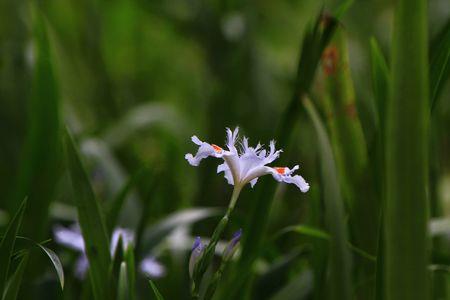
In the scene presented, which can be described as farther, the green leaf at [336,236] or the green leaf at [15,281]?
the green leaf at [336,236]

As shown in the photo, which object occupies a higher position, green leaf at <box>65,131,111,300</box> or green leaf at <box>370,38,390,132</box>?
green leaf at <box>370,38,390,132</box>

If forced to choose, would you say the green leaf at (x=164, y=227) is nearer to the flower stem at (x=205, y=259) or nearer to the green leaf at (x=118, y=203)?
the green leaf at (x=118, y=203)

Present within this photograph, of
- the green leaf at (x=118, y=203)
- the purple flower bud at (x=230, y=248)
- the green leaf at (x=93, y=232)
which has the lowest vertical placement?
the purple flower bud at (x=230, y=248)

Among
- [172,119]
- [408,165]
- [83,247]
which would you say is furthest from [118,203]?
[172,119]

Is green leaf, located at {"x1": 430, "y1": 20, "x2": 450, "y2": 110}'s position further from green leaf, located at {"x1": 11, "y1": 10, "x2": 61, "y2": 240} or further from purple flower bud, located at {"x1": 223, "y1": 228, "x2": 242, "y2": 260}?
green leaf, located at {"x1": 11, "y1": 10, "x2": 61, "y2": 240}

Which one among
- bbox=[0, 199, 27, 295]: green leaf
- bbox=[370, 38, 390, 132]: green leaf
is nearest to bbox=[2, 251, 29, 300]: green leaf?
bbox=[0, 199, 27, 295]: green leaf

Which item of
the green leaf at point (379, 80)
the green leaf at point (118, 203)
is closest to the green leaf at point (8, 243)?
the green leaf at point (118, 203)
